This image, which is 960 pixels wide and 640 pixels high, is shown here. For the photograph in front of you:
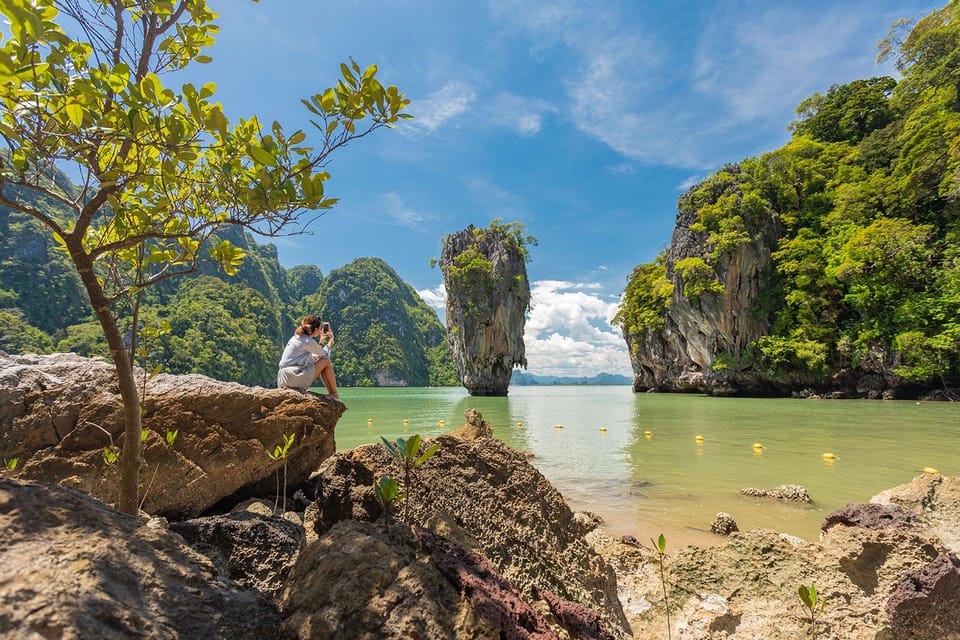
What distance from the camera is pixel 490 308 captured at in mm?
33500

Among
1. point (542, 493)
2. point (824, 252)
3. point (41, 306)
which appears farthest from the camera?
point (41, 306)

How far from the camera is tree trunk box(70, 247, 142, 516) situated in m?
1.59

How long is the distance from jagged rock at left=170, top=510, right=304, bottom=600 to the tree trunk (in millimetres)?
307

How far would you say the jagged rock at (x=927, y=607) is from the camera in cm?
183

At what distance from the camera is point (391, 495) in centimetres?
139

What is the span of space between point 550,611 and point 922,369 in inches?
962

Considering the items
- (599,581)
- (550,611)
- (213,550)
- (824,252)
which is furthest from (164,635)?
(824,252)

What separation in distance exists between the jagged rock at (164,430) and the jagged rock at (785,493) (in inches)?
207

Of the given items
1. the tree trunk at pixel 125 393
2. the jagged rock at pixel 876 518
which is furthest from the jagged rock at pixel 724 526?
the tree trunk at pixel 125 393

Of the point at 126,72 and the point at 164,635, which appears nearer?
the point at 164,635

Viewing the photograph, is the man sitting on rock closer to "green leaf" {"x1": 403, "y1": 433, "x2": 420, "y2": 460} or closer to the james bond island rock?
"green leaf" {"x1": 403, "y1": 433, "x2": 420, "y2": 460}

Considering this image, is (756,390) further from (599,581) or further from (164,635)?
(164,635)

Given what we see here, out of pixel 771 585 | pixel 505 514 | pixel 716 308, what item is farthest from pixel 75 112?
pixel 716 308

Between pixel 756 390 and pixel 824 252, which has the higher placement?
pixel 824 252
